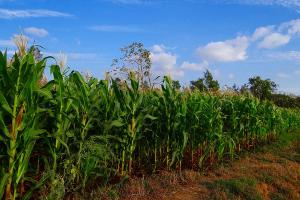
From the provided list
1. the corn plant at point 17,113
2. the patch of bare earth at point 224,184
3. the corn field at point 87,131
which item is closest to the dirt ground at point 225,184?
the patch of bare earth at point 224,184

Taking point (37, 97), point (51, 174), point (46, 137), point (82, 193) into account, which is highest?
point (37, 97)

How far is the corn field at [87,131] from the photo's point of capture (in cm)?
519

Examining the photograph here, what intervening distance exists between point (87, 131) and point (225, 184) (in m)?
2.83

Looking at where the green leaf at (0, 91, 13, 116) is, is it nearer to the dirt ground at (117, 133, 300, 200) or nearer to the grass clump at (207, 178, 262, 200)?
the dirt ground at (117, 133, 300, 200)

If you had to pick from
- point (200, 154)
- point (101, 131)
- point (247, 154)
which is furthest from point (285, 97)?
point (101, 131)

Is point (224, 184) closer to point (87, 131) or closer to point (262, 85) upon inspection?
point (87, 131)

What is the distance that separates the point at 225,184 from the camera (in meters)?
7.91

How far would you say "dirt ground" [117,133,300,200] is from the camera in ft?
23.0

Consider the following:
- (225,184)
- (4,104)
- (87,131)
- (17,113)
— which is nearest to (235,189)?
(225,184)

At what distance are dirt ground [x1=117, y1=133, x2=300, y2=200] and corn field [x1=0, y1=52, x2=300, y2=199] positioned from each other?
0.44 m

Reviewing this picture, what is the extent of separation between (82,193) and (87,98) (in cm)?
144

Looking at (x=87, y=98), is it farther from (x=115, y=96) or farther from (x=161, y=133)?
(x=161, y=133)

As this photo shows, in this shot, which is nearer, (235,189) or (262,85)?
(235,189)

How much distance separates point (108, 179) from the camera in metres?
7.07
